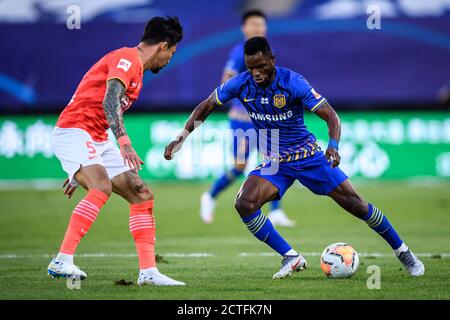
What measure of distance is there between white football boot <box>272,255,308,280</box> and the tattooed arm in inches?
67.9

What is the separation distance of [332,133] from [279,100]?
0.60 m

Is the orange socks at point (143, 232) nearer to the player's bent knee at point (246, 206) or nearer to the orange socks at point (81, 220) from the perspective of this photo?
the orange socks at point (81, 220)

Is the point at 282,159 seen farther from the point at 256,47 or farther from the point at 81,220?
the point at 81,220

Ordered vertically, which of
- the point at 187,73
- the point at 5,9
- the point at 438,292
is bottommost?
the point at 438,292

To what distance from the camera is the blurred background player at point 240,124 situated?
13.2 metres

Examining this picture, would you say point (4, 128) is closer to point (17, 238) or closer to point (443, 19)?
point (17, 238)

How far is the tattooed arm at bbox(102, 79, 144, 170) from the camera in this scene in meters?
7.27

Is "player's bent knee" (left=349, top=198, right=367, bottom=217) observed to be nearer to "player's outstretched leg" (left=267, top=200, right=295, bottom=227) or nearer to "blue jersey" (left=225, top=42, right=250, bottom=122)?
"player's outstretched leg" (left=267, top=200, right=295, bottom=227)

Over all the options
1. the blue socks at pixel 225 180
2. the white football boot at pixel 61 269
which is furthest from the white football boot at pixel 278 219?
the white football boot at pixel 61 269

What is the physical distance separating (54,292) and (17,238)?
5170 mm

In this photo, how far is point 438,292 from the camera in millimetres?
7055

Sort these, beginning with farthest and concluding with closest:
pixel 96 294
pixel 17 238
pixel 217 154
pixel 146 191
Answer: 1. pixel 217 154
2. pixel 17 238
3. pixel 146 191
4. pixel 96 294

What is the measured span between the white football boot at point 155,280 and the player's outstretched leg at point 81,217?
0.48 meters

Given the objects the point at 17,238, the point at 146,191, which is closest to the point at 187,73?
the point at 17,238
